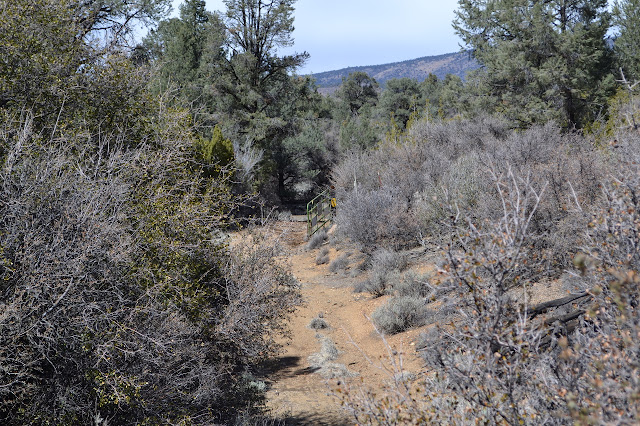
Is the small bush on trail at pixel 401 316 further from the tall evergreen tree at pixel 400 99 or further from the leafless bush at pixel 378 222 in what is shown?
the tall evergreen tree at pixel 400 99

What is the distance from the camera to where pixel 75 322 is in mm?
5195

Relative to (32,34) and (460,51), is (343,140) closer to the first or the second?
(460,51)

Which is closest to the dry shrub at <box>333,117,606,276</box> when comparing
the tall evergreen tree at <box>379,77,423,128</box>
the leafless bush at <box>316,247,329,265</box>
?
the leafless bush at <box>316,247,329,265</box>

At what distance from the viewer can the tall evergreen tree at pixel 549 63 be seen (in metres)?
22.3

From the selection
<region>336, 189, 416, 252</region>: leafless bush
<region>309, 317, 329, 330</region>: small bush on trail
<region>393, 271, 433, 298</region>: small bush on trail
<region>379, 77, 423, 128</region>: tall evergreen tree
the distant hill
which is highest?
the distant hill

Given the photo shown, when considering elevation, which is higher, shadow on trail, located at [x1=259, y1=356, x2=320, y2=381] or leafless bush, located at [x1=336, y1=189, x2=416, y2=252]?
leafless bush, located at [x1=336, y1=189, x2=416, y2=252]

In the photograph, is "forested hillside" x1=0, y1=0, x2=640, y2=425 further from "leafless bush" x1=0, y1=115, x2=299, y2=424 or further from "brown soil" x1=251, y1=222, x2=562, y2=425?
"brown soil" x1=251, y1=222, x2=562, y2=425

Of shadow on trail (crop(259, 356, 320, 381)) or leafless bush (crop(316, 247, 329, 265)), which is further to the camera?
leafless bush (crop(316, 247, 329, 265))

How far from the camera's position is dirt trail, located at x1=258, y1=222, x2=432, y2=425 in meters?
9.00

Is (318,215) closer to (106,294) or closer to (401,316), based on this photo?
(401,316)

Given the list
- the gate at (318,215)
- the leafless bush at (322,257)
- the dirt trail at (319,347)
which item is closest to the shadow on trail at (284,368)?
the dirt trail at (319,347)

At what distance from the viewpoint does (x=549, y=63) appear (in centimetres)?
2222

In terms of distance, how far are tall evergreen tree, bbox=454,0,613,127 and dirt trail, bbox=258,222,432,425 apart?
38.0 ft

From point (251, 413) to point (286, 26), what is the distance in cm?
2234
